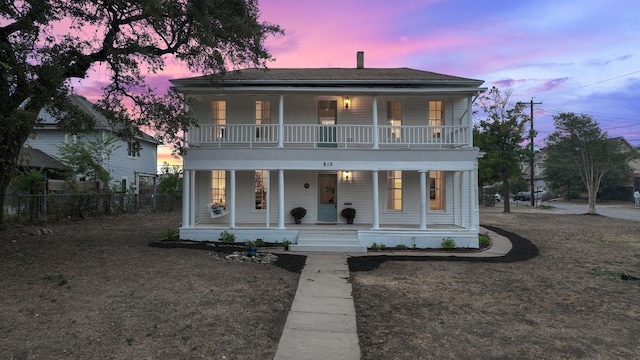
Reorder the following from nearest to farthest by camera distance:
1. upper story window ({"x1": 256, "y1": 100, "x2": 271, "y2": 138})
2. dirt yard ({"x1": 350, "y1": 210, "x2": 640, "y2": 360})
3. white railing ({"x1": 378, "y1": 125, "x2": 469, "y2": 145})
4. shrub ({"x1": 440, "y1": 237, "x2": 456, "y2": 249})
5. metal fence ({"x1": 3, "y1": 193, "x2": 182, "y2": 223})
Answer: dirt yard ({"x1": 350, "y1": 210, "x2": 640, "y2": 360}) → shrub ({"x1": 440, "y1": 237, "x2": 456, "y2": 249}) → white railing ({"x1": 378, "y1": 125, "x2": 469, "y2": 145}) → upper story window ({"x1": 256, "y1": 100, "x2": 271, "y2": 138}) → metal fence ({"x1": 3, "y1": 193, "x2": 182, "y2": 223})

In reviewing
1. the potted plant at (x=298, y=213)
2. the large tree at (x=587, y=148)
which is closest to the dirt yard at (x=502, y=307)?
the potted plant at (x=298, y=213)

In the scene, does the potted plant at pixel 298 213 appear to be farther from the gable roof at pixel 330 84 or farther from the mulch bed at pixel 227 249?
the gable roof at pixel 330 84

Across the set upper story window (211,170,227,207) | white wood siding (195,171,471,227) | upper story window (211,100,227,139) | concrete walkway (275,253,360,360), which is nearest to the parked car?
white wood siding (195,171,471,227)

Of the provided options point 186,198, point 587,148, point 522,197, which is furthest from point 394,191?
point 522,197

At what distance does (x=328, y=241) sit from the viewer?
1343 centimetres

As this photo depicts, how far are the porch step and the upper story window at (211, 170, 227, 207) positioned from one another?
398 centimetres

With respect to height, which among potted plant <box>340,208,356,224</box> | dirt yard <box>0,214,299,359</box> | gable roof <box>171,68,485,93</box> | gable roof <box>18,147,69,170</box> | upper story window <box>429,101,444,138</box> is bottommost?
dirt yard <box>0,214,299,359</box>

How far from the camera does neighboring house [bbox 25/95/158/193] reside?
87.4 ft

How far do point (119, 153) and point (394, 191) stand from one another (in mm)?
22353

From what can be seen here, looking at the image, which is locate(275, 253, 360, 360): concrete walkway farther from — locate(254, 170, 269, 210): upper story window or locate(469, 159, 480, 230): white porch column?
locate(254, 170, 269, 210): upper story window

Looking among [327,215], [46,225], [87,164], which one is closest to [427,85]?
[327,215]

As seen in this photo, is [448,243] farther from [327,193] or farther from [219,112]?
[219,112]

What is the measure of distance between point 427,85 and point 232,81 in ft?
23.1

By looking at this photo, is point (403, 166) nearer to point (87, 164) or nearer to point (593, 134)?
point (87, 164)
